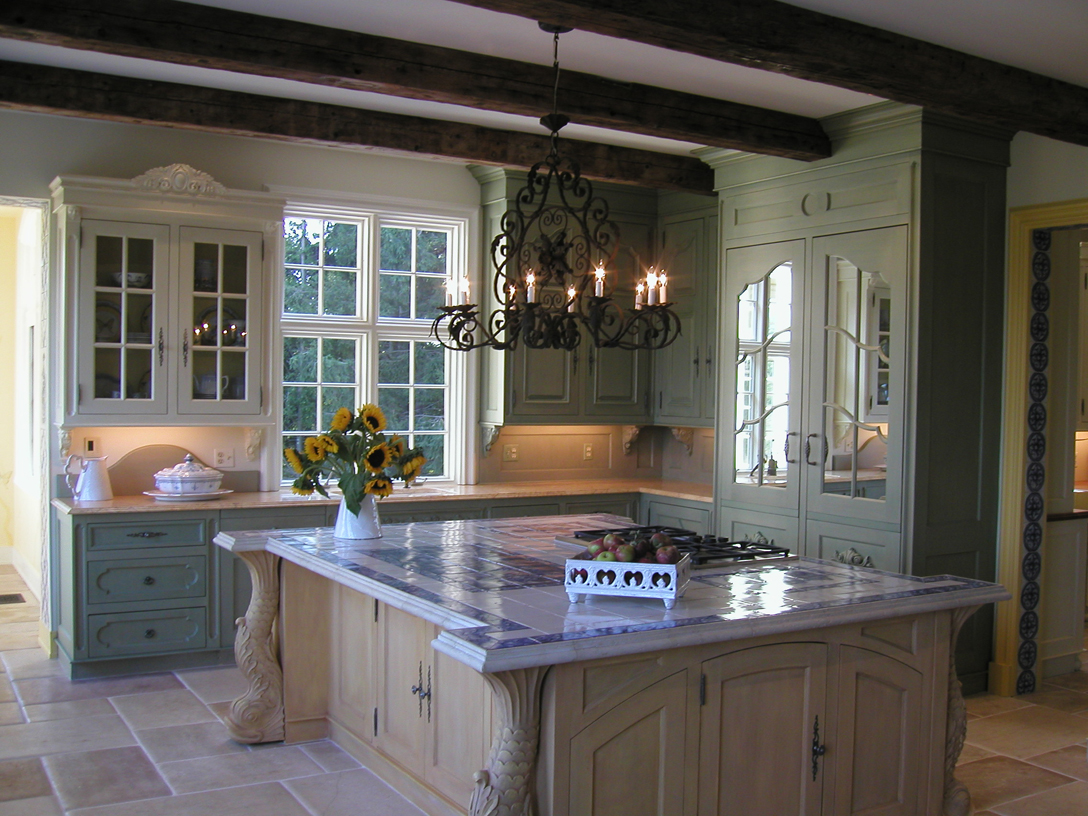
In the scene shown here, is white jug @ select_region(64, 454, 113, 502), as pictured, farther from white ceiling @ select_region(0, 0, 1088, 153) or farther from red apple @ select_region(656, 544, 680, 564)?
red apple @ select_region(656, 544, 680, 564)

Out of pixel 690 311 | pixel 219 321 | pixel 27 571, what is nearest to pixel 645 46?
pixel 690 311

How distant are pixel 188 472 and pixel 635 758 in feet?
11.0

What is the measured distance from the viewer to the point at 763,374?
17.3ft

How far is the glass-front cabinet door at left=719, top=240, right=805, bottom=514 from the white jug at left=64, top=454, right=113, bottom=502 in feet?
10.5

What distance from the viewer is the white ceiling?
3.40m

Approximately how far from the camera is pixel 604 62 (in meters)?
4.09

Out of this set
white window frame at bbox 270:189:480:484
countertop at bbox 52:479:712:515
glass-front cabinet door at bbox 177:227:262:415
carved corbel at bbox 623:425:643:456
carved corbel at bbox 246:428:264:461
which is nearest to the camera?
countertop at bbox 52:479:712:515

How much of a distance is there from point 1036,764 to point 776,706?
1728 millimetres

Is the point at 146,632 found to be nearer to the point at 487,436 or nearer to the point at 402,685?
the point at 402,685

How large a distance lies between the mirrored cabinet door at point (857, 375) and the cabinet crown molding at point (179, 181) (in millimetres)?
3066

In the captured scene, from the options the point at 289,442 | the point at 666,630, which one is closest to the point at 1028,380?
the point at 666,630

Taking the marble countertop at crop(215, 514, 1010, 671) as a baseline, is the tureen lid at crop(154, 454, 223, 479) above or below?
above

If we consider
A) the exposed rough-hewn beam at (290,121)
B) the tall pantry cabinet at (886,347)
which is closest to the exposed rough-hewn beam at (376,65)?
the tall pantry cabinet at (886,347)

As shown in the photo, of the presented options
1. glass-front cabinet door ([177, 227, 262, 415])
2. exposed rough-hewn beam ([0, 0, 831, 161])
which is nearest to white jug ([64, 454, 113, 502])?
glass-front cabinet door ([177, 227, 262, 415])
